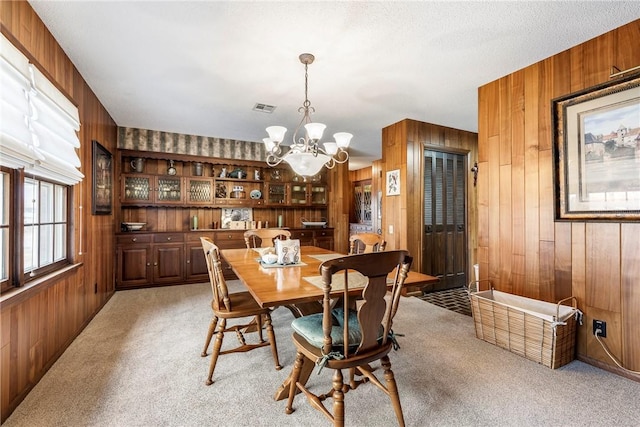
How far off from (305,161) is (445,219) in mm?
2855

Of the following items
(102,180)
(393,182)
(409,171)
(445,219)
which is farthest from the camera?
(445,219)

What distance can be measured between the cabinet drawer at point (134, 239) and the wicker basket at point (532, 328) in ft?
14.5

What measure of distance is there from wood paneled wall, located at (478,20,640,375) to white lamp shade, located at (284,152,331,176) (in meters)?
1.77

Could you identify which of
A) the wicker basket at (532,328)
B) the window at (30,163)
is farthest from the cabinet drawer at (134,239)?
the wicker basket at (532,328)

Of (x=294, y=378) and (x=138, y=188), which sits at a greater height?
(x=138, y=188)

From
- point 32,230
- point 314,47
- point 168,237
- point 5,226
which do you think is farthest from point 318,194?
point 5,226

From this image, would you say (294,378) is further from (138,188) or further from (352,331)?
(138,188)

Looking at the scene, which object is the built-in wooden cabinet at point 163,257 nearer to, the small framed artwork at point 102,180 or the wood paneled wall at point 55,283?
the wood paneled wall at point 55,283

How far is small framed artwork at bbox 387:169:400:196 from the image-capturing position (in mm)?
4336

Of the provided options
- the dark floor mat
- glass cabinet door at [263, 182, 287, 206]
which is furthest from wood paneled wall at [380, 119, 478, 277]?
glass cabinet door at [263, 182, 287, 206]

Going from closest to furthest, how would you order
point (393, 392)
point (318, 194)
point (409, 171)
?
point (393, 392) < point (409, 171) < point (318, 194)

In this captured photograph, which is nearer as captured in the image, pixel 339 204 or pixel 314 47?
pixel 314 47

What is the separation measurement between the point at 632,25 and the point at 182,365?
13.3 feet

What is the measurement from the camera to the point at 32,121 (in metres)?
1.88
